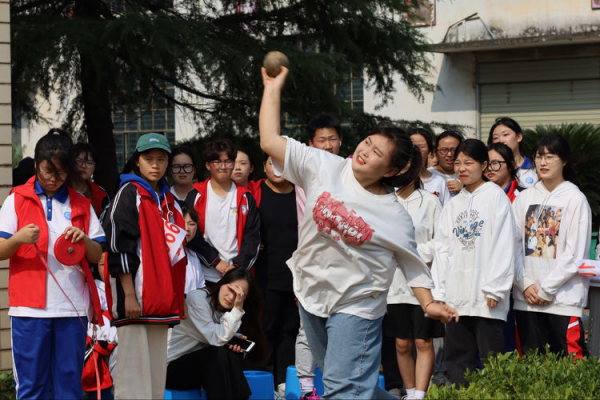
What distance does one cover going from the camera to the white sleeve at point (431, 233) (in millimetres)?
6176

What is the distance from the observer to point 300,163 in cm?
423

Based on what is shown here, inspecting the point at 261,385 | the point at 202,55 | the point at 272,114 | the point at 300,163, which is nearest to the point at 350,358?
the point at 300,163

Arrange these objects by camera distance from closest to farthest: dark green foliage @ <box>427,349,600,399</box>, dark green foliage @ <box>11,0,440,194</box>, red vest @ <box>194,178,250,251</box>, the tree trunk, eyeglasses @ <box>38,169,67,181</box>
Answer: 1. dark green foliage @ <box>427,349,600,399</box>
2. eyeglasses @ <box>38,169,67,181</box>
3. red vest @ <box>194,178,250,251</box>
4. dark green foliage @ <box>11,0,440,194</box>
5. the tree trunk

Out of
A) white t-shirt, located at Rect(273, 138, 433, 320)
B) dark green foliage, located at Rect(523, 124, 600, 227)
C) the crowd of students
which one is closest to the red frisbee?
the crowd of students

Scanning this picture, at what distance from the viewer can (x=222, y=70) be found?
8461 millimetres

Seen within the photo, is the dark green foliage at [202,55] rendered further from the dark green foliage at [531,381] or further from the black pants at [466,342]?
the dark green foliage at [531,381]

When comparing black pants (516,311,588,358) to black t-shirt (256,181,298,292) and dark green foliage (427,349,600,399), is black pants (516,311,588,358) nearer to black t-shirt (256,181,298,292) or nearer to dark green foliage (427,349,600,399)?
dark green foliage (427,349,600,399)

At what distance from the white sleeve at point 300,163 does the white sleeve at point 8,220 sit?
5.37 ft

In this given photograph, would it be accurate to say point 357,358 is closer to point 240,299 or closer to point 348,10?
point 240,299

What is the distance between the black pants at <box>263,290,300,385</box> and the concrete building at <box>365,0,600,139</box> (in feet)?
43.0

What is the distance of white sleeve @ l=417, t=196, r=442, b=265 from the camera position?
20.3 ft

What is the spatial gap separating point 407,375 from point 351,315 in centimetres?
203

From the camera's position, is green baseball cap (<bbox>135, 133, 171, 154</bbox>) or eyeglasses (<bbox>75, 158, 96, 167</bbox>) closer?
green baseball cap (<bbox>135, 133, 171, 154</bbox>)

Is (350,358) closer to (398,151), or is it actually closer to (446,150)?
(398,151)
